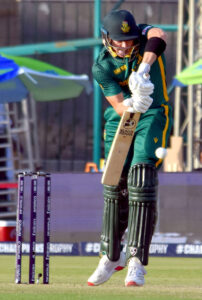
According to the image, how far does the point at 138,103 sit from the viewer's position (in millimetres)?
6262

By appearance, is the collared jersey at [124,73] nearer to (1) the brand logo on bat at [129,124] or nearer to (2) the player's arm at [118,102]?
(2) the player's arm at [118,102]

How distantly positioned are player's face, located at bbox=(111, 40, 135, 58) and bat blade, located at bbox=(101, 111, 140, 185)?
1.43ft

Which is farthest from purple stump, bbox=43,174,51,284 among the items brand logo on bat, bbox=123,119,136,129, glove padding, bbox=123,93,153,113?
glove padding, bbox=123,93,153,113

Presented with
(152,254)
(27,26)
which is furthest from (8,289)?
(27,26)

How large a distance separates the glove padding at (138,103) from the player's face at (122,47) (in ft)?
1.16

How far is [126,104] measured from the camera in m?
6.34

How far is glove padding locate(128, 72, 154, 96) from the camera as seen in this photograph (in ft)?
20.3

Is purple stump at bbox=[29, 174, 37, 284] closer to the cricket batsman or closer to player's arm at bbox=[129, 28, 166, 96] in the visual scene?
the cricket batsman

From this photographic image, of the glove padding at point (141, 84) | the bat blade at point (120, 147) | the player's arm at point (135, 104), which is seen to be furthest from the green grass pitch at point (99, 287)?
the glove padding at point (141, 84)

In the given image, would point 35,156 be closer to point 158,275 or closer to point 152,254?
point 152,254

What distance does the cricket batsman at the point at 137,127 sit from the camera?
6359 millimetres

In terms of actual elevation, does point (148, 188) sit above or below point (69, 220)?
above

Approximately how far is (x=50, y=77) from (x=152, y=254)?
528cm

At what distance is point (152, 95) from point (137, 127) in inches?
9.6
